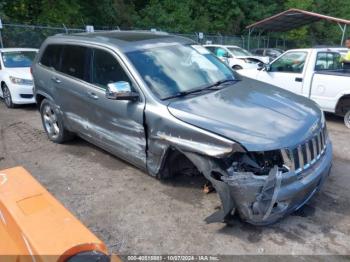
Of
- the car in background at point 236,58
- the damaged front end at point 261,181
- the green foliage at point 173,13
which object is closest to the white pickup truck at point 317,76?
the damaged front end at point 261,181

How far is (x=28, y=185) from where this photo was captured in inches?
78.9

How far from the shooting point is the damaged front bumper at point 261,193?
3090mm

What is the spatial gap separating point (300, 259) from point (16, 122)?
6643 millimetres

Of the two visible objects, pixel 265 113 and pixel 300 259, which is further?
pixel 265 113

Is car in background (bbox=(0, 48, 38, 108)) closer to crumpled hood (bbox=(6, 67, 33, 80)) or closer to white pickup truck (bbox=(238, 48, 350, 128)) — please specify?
crumpled hood (bbox=(6, 67, 33, 80))

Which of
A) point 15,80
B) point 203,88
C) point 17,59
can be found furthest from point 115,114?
point 17,59

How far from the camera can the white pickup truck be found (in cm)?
695

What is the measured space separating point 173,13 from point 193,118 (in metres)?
27.3

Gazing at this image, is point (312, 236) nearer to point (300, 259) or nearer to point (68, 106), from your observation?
point (300, 259)

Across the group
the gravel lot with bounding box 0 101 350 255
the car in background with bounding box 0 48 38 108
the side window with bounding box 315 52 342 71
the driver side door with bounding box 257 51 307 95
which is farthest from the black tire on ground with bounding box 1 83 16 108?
the side window with bounding box 315 52 342 71

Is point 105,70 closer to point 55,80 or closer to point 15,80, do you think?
point 55,80

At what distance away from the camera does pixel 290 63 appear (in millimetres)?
7773

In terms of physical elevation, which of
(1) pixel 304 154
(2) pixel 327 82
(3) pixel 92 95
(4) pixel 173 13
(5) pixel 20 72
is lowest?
(5) pixel 20 72

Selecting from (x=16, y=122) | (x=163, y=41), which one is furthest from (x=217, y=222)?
(x=16, y=122)
